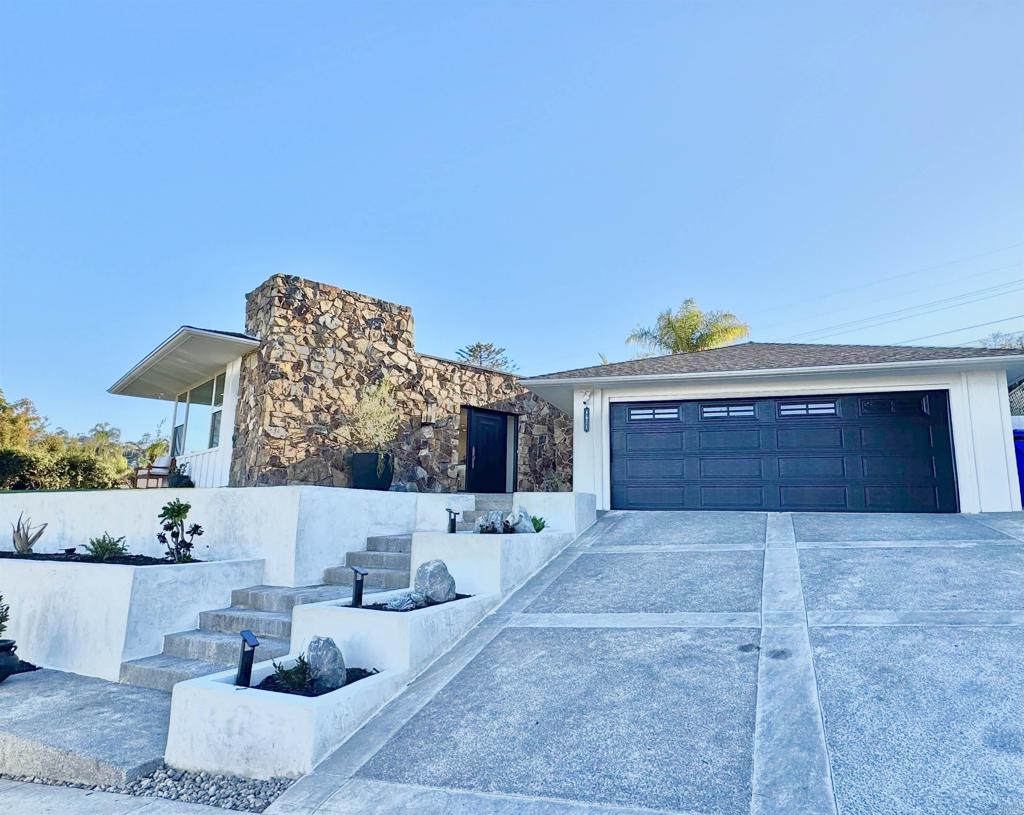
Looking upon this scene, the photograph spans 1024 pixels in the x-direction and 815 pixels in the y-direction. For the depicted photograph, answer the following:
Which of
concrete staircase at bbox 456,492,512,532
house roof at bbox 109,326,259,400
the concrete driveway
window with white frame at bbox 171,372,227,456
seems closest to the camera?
the concrete driveway

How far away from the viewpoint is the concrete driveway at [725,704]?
266cm

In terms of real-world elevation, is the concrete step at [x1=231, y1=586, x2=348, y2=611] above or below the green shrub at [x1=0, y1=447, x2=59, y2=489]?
below

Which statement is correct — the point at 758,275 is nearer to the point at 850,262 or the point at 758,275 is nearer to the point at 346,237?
the point at 850,262

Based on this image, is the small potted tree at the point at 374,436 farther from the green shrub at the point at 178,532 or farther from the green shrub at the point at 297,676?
the green shrub at the point at 297,676

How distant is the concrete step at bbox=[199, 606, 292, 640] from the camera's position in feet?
Answer: 16.7

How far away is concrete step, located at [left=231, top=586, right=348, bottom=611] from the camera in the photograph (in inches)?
218

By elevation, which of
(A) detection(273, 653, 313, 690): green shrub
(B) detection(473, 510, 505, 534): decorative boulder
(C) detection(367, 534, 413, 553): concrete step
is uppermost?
(B) detection(473, 510, 505, 534): decorative boulder

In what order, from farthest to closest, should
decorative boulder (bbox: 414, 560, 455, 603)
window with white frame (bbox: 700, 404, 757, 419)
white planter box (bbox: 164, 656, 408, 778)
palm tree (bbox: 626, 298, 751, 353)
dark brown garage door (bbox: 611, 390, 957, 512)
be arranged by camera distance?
palm tree (bbox: 626, 298, 751, 353) → window with white frame (bbox: 700, 404, 757, 419) → dark brown garage door (bbox: 611, 390, 957, 512) → decorative boulder (bbox: 414, 560, 455, 603) → white planter box (bbox: 164, 656, 408, 778)

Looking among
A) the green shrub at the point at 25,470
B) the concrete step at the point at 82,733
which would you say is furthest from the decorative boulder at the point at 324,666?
the green shrub at the point at 25,470

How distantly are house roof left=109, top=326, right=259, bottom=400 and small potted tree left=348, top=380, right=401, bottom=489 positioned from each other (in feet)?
6.75

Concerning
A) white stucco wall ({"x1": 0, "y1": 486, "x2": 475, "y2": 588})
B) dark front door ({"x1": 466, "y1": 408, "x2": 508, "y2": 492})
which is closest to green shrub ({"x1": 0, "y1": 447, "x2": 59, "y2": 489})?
white stucco wall ({"x1": 0, "y1": 486, "x2": 475, "y2": 588})

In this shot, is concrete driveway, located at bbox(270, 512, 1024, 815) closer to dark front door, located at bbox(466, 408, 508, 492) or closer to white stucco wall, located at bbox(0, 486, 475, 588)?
white stucco wall, located at bbox(0, 486, 475, 588)

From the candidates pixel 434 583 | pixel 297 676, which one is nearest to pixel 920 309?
pixel 434 583

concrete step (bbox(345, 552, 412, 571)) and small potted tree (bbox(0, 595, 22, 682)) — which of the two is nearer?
small potted tree (bbox(0, 595, 22, 682))
